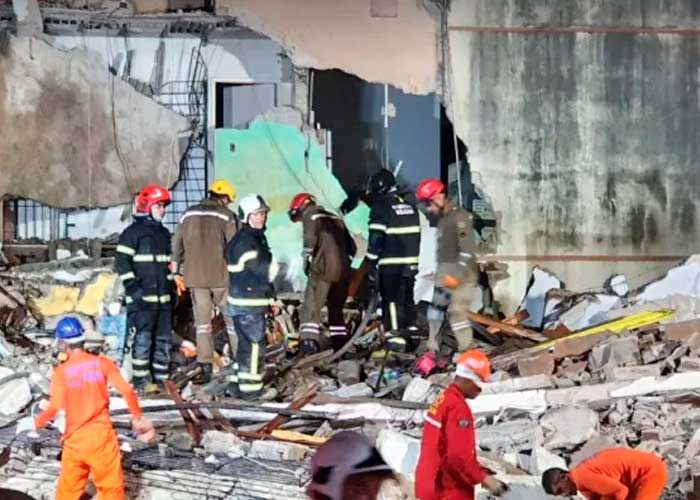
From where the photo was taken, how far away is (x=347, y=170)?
14.1m

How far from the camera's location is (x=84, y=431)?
20.9 ft

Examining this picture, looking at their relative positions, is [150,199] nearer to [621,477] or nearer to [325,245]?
[325,245]

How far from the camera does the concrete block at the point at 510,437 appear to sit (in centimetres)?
802

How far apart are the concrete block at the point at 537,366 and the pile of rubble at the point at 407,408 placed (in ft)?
0.04

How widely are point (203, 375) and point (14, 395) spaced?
175 centimetres

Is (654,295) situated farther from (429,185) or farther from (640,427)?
(640,427)

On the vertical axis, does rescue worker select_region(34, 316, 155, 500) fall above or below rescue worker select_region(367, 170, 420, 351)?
below

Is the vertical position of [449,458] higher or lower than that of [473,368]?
lower

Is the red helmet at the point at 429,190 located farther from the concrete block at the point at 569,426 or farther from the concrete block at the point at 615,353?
the concrete block at the point at 569,426

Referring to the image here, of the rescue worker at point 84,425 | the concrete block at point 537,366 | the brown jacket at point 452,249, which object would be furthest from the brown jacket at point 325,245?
the rescue worker at point 84,425

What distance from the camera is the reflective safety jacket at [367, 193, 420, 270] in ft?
35.1

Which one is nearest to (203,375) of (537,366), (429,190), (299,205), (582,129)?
(299,205)

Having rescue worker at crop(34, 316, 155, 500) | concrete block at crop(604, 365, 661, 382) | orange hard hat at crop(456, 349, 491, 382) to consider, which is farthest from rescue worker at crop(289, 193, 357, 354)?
orange hard hat at crop(456, 349, 491, 382)

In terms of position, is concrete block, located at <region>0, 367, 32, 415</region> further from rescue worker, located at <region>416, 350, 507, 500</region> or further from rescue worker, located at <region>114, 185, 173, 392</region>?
rescue worker, located at <region>416, 350, 507, 500</region>
